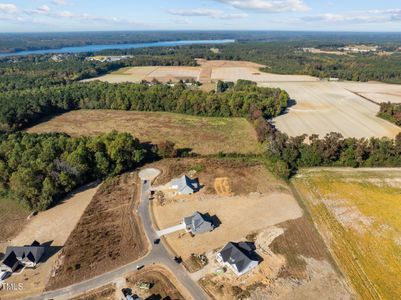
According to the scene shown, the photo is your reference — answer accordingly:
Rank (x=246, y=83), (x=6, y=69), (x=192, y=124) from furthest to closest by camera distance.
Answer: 1. (x=6, y=69)
2. (x=246, y=83)
3. (x=192, y=124)

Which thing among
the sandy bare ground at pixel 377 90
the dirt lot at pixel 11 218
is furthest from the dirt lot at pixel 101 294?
the sandy bare ground at pixel 377 90

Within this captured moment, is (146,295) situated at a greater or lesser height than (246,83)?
lesser

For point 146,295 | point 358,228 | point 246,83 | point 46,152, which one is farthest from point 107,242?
point 246,83

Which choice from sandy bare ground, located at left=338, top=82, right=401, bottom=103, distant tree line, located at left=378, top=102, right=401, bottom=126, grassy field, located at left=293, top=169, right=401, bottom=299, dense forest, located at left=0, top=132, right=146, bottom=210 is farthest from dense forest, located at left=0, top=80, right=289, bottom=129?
sandy bare ground, located at left=338, top=82, right=401, bottom=103

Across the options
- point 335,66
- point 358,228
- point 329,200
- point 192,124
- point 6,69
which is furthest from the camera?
point 335,66

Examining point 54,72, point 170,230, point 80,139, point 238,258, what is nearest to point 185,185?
point 170,230

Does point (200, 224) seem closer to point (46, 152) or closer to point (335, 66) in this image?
point (46, 152)

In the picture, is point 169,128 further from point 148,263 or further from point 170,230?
point 148,263

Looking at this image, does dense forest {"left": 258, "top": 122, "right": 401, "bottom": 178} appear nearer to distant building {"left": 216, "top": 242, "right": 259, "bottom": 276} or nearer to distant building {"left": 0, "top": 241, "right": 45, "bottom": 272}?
distant building {"left": 216, "top": 242, "right": 259, "bottom": 276}
